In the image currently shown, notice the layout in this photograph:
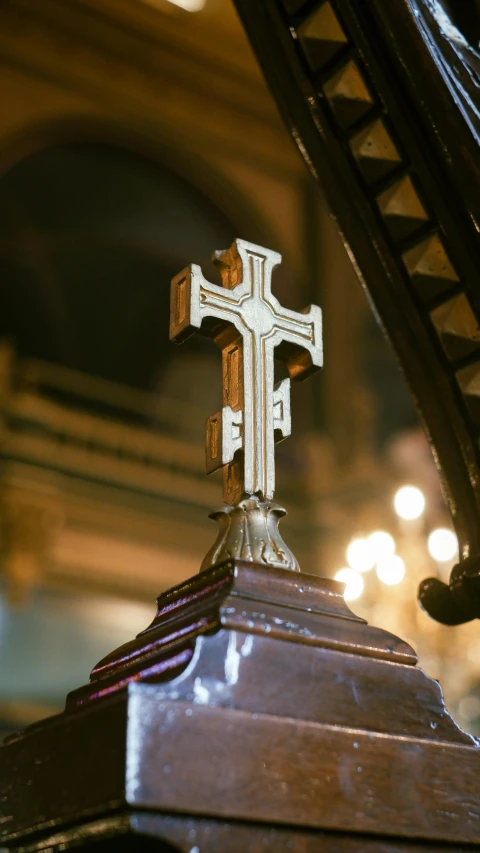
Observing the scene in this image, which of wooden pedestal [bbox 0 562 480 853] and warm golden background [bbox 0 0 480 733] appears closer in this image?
wooden pedestal [bbox 0 562 480 853]

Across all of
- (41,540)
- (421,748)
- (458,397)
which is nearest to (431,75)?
(458,397)

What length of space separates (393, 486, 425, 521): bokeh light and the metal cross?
4.46 m

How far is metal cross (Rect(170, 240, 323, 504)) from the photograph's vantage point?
97 cm

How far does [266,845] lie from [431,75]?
83cm

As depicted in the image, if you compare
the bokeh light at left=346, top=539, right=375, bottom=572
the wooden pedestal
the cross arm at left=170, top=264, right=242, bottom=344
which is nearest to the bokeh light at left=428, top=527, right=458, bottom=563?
the bokeh light at left=346, top=539, right=375, bottom=572

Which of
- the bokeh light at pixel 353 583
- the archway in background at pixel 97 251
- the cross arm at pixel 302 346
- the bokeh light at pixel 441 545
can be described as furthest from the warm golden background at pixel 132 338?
the cross arm at pixel 302 346

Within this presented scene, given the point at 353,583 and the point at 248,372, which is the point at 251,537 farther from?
the point at 353,583

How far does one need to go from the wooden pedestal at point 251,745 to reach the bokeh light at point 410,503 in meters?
4.70

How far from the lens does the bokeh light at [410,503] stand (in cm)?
548

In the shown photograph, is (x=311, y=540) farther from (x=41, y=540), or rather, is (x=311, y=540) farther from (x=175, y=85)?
(x=175, y=85)

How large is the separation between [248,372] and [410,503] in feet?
15.2

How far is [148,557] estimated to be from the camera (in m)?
8.41

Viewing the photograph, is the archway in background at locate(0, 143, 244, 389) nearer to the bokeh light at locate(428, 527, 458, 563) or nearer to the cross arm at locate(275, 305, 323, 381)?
the bokeh light at locate(428, 527, 458, 563)

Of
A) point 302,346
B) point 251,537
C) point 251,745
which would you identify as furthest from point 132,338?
point 251,745
